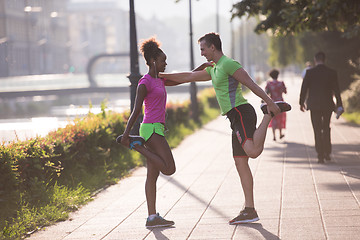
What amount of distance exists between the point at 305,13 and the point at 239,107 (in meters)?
3.91

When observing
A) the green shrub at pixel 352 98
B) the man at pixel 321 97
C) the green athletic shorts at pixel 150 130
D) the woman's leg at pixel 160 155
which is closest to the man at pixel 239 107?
the green athletic shorts at pixel 150 130

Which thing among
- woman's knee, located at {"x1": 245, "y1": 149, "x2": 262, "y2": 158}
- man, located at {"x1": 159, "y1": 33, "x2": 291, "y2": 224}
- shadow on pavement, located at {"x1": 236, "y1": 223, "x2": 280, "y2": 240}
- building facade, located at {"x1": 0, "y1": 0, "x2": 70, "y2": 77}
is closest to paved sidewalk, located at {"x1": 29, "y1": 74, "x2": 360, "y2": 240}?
shadow on pavement, located at {"x1": 236, "y1": 223, "x2": 280, "y2": 240}

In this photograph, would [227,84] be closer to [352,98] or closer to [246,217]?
[246,217]

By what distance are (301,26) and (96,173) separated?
418 cm

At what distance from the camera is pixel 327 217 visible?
6484 millimetres

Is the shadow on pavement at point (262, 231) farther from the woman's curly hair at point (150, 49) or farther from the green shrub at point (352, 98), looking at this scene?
the green shrub at point (352, 98)

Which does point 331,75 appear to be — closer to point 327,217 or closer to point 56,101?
point 327,217

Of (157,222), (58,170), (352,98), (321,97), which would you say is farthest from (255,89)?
(352,98)

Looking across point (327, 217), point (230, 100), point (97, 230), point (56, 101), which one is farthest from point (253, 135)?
point (56, 101)

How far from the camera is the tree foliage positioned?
9.02 m

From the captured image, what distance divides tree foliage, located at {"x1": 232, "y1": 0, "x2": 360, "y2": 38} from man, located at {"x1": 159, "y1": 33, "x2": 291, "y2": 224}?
9.78 feet

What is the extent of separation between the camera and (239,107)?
619cm

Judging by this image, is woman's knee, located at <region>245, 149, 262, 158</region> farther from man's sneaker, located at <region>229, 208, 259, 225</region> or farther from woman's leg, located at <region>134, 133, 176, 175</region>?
woman's leg, located at <region>134, 133, 176, 175</region>

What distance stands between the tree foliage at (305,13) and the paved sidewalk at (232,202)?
7.25ft
